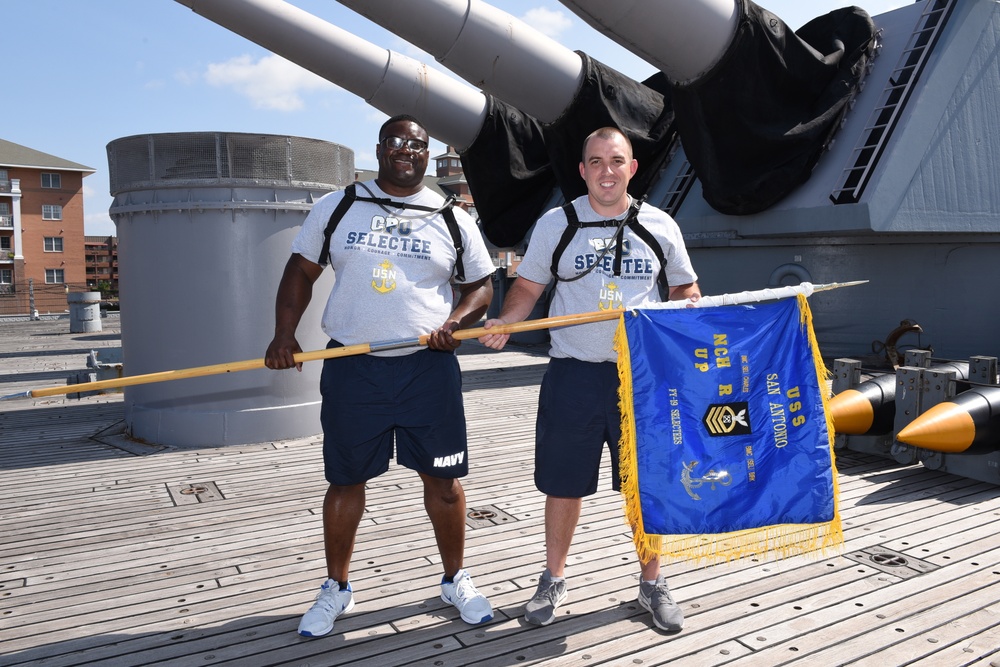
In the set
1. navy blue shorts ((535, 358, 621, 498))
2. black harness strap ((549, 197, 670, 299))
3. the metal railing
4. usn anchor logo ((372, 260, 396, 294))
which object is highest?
the metal railing

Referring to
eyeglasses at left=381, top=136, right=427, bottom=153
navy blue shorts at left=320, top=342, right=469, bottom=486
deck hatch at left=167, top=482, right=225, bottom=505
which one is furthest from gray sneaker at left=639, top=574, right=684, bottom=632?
deck hatch at left=167, top=482, right=225, bottom=505

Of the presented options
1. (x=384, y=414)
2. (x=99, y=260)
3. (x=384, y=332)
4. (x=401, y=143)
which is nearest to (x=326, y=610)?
(x=384, y=414)

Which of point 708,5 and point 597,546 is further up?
point 708,5

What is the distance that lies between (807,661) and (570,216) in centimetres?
165

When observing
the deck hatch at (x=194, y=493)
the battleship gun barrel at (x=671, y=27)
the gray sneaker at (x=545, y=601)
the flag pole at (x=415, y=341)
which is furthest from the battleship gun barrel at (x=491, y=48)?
the gray sneaker at (x=545, y=601)

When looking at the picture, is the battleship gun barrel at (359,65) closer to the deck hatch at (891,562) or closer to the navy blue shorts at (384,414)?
the navy blue shorts at (384,414)

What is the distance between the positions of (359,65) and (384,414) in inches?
293

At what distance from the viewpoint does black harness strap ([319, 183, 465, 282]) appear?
8.89 feet

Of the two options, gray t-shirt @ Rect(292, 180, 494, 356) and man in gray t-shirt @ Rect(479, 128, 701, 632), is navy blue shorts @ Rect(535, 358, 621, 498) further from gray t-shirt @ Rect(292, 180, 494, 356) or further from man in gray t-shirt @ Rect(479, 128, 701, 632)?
gray t-shirt @ Rect(292, 180, 494, 356)

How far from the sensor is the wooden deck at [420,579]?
8.59 ft

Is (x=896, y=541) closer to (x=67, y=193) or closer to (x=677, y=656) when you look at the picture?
(x=677, y=656)

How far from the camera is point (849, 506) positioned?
4.16 meters

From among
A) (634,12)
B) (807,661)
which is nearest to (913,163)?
(634,12)

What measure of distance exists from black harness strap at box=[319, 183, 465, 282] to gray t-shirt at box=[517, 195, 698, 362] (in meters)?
0.24
